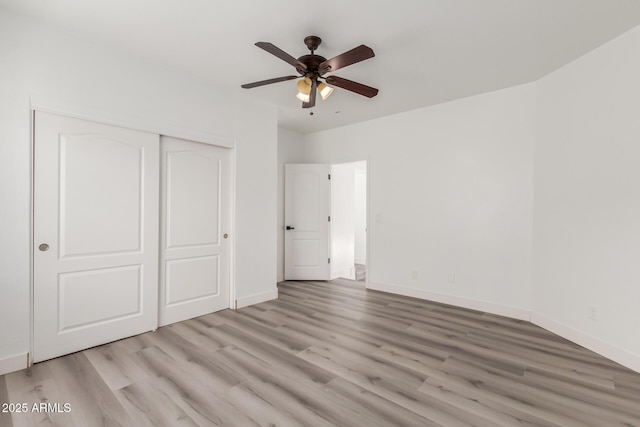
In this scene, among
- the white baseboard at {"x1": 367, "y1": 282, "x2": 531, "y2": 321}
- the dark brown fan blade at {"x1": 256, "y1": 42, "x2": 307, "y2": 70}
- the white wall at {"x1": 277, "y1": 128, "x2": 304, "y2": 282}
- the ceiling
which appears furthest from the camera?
the white wall at {"x1": 277, "y1": 128, "x2": 304, "y2": 282}

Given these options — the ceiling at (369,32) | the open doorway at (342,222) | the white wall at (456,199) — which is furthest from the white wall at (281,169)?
the ceiling at (369,32)

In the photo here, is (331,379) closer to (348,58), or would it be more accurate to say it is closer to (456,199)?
(348,58)

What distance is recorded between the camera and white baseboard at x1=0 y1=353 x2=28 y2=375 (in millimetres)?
2247

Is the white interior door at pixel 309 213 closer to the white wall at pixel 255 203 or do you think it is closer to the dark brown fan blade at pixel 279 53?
the white wall at pixel 255 203

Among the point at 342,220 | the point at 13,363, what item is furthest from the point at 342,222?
the point at 13,363

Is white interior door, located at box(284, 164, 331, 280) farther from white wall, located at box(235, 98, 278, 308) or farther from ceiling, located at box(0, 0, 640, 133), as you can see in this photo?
ceiling, located at box(0, 0, 640, 133)

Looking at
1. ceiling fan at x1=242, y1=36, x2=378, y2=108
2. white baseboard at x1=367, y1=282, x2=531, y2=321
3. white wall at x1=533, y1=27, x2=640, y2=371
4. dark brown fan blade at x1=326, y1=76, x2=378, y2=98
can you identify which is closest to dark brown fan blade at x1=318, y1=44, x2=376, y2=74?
ceiling fan at x1=242, y1=36, x2=378, y2=108

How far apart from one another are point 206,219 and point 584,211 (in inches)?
160

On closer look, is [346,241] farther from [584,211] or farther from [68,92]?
[68,92]

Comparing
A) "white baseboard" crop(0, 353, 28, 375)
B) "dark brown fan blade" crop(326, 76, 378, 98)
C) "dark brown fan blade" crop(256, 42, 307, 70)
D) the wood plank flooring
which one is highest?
"dark brown fan blade" crop(256, 42, 307, 70)

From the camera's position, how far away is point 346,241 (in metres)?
6.00

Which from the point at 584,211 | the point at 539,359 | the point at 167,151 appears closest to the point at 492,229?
the point at 584,211

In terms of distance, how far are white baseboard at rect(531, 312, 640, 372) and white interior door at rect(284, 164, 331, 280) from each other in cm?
319

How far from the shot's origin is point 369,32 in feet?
8.13
